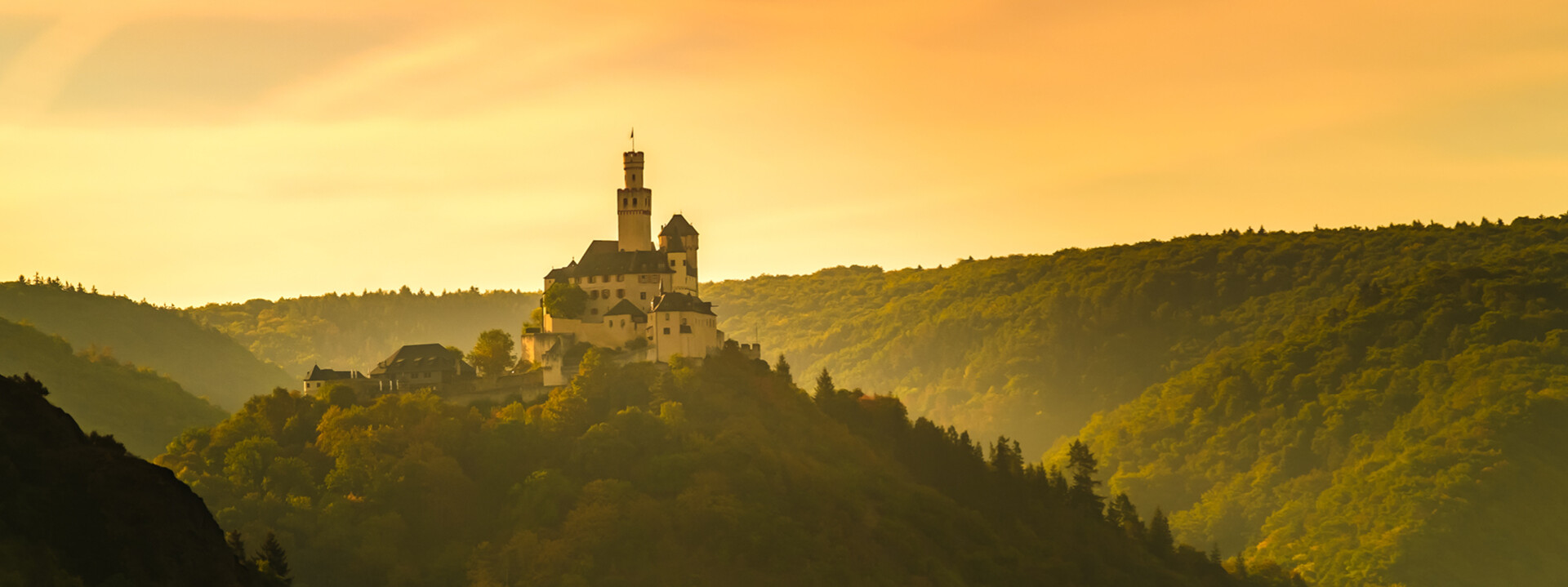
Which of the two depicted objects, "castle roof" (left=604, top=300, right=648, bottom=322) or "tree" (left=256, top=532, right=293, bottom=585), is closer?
"tree" (left=256, top=532, right=293, bottom=585)

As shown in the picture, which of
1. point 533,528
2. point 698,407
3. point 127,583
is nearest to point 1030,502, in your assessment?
point 698,407

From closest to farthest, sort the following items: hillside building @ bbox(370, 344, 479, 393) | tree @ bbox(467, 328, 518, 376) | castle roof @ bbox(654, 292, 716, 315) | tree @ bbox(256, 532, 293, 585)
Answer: tree @ bbox(256, 532, 293, 585), hillside building @ bbox(370, 344, 479, 393), castle roof @ bbox(654, 292, 716, 315), tree @ bbox(467, 328, 518, 376)

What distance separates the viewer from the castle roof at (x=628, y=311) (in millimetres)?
143125

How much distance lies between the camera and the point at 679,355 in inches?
5581

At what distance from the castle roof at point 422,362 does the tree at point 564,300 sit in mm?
7641

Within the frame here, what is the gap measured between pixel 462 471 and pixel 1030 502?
4856 centimetres

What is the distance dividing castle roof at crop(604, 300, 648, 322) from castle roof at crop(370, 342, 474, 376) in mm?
11579

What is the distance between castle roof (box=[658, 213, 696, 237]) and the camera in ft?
493

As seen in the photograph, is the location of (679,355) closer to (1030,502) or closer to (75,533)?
(1030,502)

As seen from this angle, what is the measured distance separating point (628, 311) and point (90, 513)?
64.0m

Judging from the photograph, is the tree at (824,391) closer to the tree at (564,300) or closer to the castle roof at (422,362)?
the tree at (564,300)

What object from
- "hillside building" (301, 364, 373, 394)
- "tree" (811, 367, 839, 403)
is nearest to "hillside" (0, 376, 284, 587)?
"hillside building" (301, 364, 373, 394)

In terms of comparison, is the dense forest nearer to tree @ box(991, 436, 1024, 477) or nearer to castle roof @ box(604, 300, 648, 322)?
castle roof @ box(604, 300, 648, 322)

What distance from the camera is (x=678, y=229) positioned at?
→ 495 ft
